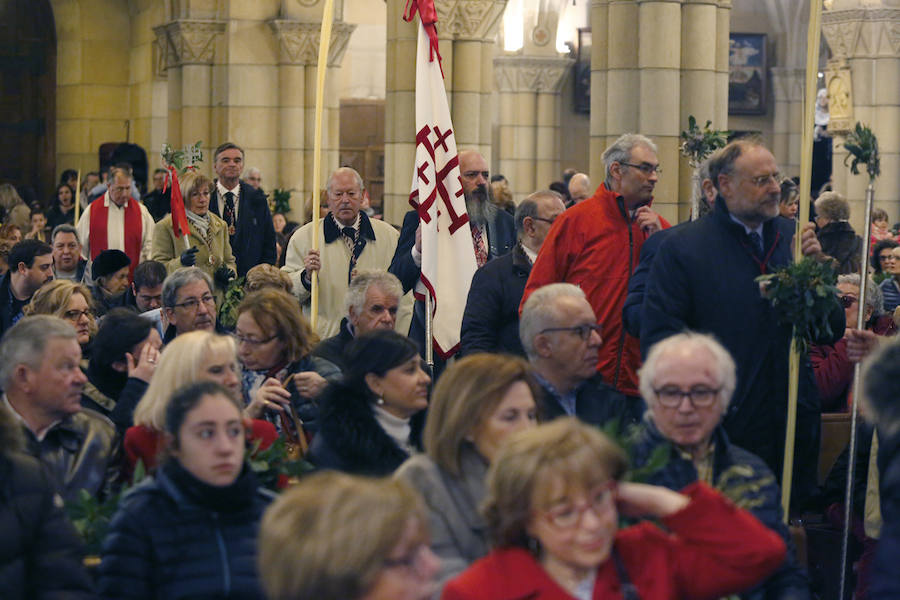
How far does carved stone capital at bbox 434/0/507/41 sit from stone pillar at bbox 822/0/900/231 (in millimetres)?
6240

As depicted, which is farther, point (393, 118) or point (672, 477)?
point (393, 118)

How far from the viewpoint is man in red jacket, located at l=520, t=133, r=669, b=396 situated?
6699 millimetres

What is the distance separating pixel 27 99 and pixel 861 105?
11631 millimetres

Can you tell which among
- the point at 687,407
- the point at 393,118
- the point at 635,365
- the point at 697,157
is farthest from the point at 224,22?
the point at 687,407

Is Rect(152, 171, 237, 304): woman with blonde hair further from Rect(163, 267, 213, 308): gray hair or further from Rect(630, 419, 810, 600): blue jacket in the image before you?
Rect(630, 419, 810, 600): blue jacket

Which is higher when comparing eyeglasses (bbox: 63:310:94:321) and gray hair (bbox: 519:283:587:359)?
gray hair (bbox: 519:283:587:359)

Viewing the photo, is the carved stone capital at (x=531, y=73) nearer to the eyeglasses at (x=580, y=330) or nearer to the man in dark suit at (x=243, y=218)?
the man in dark suit at (x=243, y=218)

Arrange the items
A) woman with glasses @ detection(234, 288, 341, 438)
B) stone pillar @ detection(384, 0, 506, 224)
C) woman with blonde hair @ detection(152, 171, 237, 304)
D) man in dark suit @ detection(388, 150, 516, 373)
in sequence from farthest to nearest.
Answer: stone pillar @ detection(384, 0, 506, 224)
woman with blonde hair @ detection(152, 171, 237, 304)
man in dark suit @ detection(388, 150, 516, 373)
woman with glasses @ detection(234, 288, 341, 438)

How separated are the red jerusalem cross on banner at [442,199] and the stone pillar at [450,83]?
4.29 meters

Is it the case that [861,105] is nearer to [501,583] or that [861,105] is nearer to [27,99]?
[27,99]

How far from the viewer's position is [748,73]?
2603 centimetres

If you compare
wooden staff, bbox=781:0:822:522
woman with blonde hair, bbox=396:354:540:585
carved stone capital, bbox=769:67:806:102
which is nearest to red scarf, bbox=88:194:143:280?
wooden staff, bbox=781:0:822:522

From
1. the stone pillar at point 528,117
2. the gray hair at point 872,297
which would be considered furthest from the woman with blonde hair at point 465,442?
the stone pillar at point 528,117

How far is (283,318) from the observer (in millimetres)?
6277
